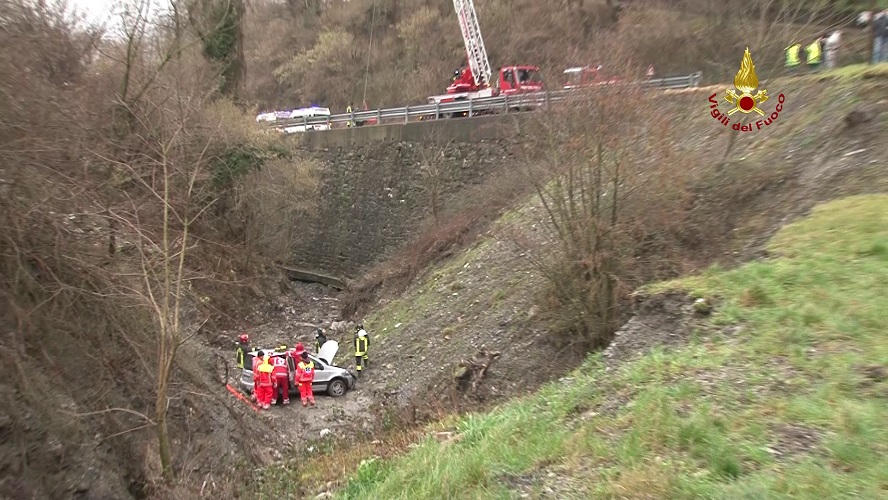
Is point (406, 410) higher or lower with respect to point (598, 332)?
lower

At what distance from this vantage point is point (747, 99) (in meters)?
14.0

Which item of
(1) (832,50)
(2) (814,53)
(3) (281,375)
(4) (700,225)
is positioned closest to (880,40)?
(2) (814,53)

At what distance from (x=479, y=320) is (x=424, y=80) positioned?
26.2 meters

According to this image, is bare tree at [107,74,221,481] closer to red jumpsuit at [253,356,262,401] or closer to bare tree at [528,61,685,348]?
red jumpsuit at [253,356,262,401]

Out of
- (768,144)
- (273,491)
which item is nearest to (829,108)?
(768,144)

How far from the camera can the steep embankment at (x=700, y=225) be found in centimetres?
1038

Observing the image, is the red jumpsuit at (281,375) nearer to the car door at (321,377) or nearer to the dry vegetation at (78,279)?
the car door at (321,377)

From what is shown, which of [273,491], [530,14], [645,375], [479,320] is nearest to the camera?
[645,375]

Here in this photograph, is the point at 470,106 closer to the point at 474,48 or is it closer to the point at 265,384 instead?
the point at 474,48

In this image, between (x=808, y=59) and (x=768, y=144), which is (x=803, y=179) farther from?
(x=808, y=59)

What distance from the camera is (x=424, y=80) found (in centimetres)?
3728

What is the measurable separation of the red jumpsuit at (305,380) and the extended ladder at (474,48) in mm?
17414

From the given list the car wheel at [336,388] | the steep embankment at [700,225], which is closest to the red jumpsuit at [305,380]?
the car wheel at [336,388]

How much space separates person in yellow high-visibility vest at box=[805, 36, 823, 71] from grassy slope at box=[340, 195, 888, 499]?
31.6 feet
